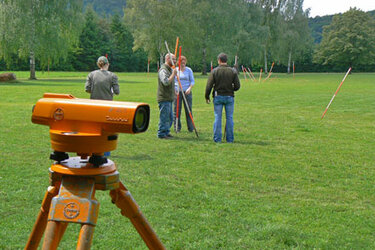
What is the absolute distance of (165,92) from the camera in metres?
10.2

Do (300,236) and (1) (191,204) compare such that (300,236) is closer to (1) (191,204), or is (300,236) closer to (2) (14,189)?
(1) (191,204)

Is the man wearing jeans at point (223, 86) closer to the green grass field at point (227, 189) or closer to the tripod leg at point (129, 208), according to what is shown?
the green grass field at point (227, 189)

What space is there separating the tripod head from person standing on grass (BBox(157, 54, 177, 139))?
26.4 feet

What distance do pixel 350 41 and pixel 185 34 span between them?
4871 centimetres

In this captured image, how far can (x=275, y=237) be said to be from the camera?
13.8 ft

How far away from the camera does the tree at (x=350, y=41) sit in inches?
3408

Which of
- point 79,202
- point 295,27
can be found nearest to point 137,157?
point 79,202

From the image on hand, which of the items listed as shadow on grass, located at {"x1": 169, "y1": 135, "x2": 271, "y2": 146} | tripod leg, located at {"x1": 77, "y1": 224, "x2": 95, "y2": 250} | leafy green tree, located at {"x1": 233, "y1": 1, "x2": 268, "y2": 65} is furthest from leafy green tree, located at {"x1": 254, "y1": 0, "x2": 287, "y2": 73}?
tripod leg, located at {"x1": 77, "y1": 224, "x2": 95, "y2": 250}

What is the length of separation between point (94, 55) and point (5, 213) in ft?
297

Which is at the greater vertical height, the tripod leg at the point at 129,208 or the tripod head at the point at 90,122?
the tripod head at the point at 90,122

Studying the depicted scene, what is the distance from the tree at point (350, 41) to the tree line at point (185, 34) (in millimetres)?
207

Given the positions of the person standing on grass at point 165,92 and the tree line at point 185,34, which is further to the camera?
the tree line at point 185,34

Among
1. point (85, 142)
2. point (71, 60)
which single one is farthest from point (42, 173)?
point (71, 60)

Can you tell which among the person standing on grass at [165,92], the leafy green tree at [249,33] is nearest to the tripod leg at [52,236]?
the person standing on grass at [165,92]
